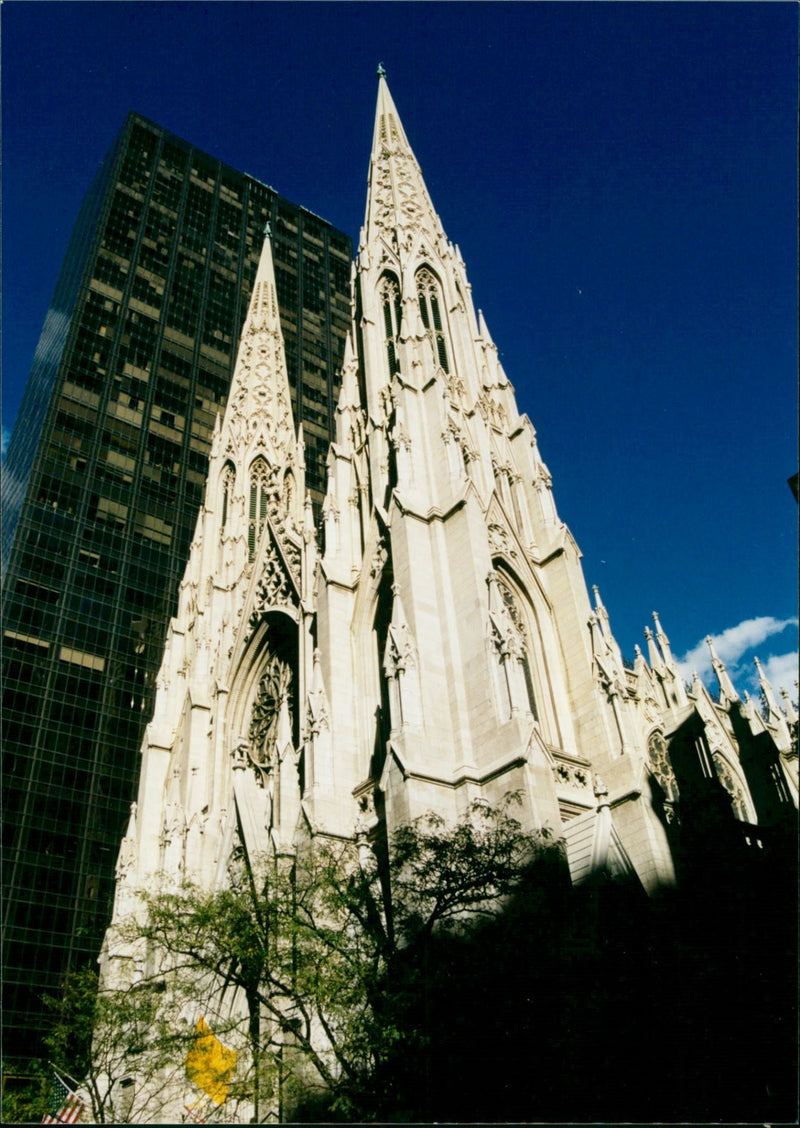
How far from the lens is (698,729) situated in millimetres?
25109

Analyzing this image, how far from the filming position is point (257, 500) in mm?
39406

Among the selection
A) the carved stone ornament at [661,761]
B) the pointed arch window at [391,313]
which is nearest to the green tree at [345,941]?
the carved stone ornament at [661,761]

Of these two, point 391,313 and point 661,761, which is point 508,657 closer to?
point 661,761

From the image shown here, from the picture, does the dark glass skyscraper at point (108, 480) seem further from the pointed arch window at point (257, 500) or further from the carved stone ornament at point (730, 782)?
the carved stone ornament at point (730, 782)

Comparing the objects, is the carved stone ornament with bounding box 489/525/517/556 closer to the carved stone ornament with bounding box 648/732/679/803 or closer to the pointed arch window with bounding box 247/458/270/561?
the carved stone ornament with bounding box 648/732/679/803

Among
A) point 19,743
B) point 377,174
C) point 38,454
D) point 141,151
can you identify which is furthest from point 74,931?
point 141,151

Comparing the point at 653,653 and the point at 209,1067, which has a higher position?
the point at 653,653

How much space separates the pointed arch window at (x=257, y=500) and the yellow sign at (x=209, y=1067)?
2251cm

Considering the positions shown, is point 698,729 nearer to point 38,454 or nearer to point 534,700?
point 534,700

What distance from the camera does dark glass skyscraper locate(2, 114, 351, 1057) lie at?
41281mm

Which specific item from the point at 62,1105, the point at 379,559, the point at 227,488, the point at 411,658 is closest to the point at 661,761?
the point at 379,559

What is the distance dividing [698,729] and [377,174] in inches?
1010

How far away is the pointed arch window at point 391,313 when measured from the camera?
31312 mm

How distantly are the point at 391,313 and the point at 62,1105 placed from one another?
996 inches
